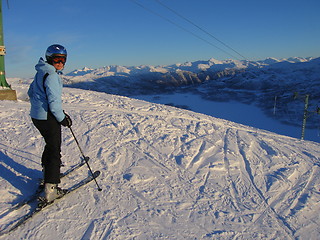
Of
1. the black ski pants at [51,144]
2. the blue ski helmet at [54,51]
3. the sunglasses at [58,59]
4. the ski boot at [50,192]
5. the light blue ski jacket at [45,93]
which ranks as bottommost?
the ski boot at [50,192]

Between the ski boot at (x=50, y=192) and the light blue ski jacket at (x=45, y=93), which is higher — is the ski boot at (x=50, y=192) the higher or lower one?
the lower one

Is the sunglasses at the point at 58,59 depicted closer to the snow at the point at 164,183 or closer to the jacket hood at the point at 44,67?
the jacket hood at the point at 44,67

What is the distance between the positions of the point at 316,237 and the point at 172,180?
2803mm

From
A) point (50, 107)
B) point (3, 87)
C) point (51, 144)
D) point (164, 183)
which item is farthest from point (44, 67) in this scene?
point (3, 87)

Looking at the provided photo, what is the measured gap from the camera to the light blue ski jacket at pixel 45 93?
11.4 ft

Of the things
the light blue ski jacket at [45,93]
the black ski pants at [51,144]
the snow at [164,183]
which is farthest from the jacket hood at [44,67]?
the snow at [164,183]

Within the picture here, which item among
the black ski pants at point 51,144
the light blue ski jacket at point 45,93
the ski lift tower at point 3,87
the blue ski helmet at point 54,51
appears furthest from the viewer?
the ski lift tower at point 3,87

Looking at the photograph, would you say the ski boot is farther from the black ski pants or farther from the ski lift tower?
the ski lift tower

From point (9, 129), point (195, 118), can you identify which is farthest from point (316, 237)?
point (9, 129)

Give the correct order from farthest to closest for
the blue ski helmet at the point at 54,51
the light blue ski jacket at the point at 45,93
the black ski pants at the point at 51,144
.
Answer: the black ski pants at the point at 51,144
the blue ski helmet at the point at 54,51
the light blue ski jacket at the point at 45,93

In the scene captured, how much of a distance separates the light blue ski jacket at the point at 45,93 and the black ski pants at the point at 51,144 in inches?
4.2

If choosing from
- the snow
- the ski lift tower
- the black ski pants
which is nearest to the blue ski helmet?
the black ski pants

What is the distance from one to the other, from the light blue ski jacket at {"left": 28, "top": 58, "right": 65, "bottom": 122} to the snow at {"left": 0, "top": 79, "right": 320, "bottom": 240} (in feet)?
5.31

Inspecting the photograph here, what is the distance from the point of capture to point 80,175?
195 inches
